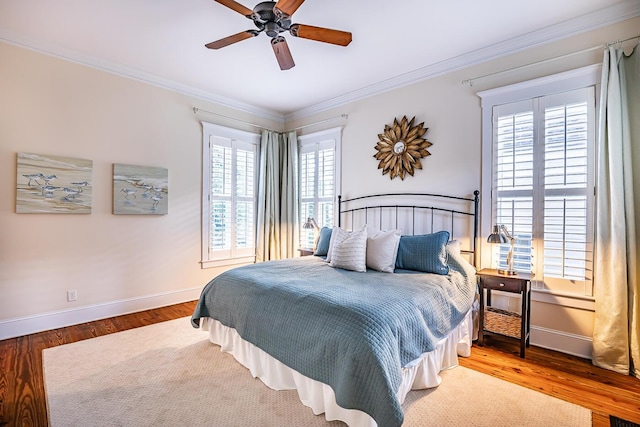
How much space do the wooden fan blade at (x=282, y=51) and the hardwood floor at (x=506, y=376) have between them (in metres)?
2.88

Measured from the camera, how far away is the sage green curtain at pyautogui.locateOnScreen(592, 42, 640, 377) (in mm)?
A: 2402

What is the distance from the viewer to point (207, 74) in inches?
150

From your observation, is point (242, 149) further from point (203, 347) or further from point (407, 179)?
point (203, 347)

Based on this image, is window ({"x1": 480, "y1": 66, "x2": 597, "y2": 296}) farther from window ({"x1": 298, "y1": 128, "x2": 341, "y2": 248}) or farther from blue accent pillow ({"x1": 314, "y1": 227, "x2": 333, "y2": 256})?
window ({"x1": 298, "y1": 128, "x2": 341, "y2": 248})

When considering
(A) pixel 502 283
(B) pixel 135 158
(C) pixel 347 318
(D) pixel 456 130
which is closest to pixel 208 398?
(C) pixel 347 318

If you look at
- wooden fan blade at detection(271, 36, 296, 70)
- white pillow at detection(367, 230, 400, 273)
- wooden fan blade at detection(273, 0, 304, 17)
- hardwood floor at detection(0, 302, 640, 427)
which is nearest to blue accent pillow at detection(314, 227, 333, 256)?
white pillow at detection(367, 230, 400, 273)

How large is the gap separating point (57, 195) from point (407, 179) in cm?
376

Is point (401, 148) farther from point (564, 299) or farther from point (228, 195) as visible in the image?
point (228, 195)

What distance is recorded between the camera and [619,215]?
7.93 feet

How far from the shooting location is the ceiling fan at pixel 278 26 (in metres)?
2.11

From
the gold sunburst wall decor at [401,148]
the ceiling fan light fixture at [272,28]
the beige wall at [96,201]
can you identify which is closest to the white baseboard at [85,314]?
the beige wall at [96,201]

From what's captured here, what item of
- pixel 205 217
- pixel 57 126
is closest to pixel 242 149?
pixel 205 217

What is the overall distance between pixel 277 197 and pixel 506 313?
11.5 ft

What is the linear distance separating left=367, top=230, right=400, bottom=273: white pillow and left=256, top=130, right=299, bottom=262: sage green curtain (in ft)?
7.13
